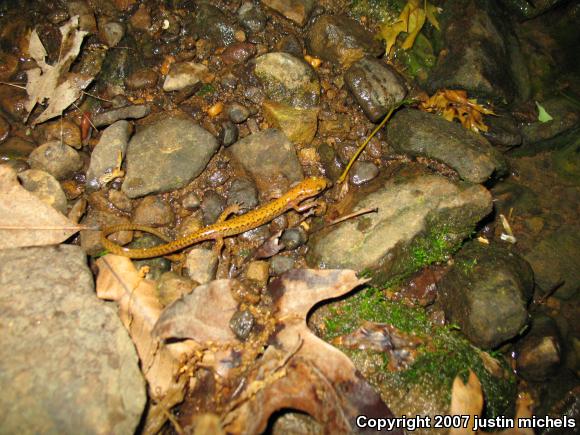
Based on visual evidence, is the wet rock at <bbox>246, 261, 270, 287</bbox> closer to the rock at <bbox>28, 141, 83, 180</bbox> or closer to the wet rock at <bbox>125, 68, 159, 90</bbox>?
the rock at <bbox>28, 141, 83, 180</bbox>

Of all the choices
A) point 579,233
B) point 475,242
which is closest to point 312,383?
point 475,242

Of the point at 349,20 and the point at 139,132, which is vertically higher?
the point at 349,20

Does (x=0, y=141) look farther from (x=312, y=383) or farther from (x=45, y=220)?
(x=312, y=383)

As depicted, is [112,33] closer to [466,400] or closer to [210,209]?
[210,209]

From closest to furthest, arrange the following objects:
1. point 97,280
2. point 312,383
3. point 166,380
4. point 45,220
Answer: point 312,383 → point 166,380 → point 97,280 → point 45,220

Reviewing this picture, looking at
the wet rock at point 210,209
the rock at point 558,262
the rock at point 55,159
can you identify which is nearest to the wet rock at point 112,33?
the rock at point 55,159

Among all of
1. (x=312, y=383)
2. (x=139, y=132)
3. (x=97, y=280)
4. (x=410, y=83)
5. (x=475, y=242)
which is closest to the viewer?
(x=312, y=383)
